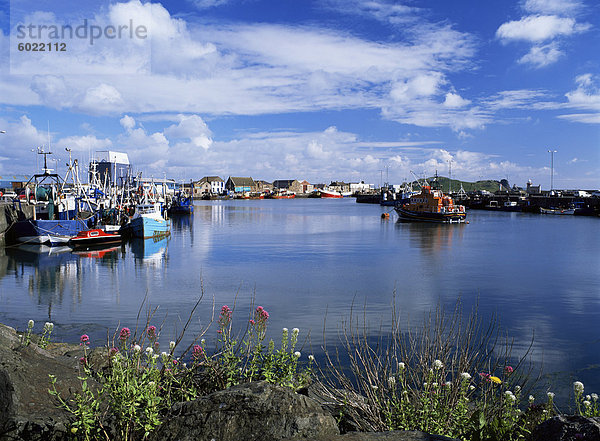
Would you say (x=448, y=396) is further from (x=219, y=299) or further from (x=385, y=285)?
(x=385, y=285)

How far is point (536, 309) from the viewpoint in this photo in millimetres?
19734

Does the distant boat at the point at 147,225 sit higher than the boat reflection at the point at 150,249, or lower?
higher

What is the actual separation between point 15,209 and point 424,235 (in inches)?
1647

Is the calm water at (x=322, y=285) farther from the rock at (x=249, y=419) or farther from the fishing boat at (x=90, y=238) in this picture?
the rock at (x=249, y=419)

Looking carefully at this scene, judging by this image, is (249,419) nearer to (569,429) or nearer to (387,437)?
(387,437)

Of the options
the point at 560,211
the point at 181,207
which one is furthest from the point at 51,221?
the point at 560,211

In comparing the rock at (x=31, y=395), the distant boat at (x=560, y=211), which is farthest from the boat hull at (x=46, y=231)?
the distant boat at (x=560, y=211)

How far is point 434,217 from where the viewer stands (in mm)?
74625

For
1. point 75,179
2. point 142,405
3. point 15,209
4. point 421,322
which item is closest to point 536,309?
point 421,322

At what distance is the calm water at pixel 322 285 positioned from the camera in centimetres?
1652

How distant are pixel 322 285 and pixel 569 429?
20306 millimetres

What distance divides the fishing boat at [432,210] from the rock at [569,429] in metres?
71.5

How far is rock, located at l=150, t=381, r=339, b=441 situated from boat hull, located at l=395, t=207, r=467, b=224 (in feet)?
236

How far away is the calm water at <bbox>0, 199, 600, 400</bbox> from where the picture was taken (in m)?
16.5
